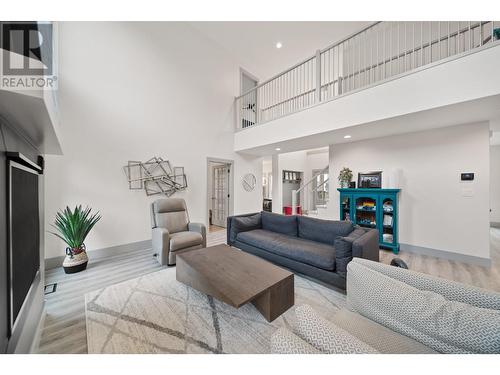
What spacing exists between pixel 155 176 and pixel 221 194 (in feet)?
7.83

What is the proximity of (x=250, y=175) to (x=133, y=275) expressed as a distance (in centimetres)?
412

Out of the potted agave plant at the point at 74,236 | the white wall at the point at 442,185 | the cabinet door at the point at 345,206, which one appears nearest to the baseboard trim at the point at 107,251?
the potted agave plant at the point at 74,236

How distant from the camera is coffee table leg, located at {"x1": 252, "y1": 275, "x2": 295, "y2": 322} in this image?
1722 mm

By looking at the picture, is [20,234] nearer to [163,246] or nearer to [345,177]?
[163,246]

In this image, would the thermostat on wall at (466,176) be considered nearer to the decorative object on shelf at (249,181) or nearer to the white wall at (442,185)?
the white wall at (442,185)

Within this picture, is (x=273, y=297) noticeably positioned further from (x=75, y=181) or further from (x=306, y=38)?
(x=306, y=38)

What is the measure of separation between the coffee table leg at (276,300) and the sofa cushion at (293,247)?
62 cm

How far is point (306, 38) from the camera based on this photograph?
16.6 feet

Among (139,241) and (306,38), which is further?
(306,38)

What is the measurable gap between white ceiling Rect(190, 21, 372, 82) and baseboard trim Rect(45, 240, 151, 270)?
503 centimetres

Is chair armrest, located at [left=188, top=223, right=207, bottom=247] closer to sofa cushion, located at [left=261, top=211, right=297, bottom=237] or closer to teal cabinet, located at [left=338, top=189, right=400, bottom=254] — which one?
sofa cushion, located at [left=261, top=211, right=297, bottom=237]

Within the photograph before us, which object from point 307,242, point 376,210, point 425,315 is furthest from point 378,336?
point 376,210

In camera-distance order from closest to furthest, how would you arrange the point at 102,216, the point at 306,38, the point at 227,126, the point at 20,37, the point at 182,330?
the point at 20,37 < the point at 182,330 < the point at 102,216 < the point at 306,38 < the point at 227,126

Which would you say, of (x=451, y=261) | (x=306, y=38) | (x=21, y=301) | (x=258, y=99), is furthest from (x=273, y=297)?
(x=306, y=38)
